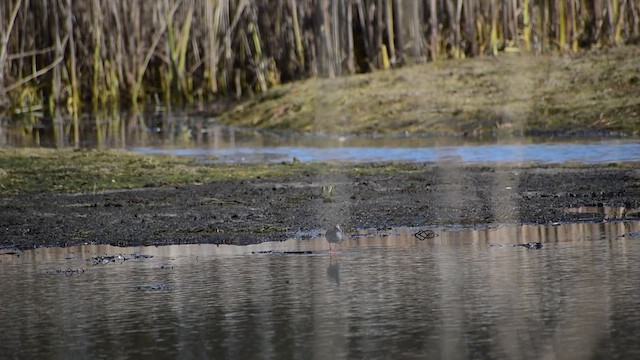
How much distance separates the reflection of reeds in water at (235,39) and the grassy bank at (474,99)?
1.19 m

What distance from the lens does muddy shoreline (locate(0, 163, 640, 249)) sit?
953 cm

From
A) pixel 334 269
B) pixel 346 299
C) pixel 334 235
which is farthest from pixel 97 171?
pixel 346 299

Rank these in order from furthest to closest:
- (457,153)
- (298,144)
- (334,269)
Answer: (298,144) → (457,153) → (334,269)

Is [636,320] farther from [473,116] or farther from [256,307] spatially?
[473,116]

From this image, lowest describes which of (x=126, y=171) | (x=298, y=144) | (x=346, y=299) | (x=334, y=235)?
(x=346, y=299)

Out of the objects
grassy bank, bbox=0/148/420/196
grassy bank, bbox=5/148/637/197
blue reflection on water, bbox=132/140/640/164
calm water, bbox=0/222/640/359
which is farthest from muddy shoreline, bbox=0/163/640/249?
blue reflection on water, bbox=132/140/640/164

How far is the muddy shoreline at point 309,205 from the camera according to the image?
31.3ft

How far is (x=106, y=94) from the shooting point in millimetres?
27109

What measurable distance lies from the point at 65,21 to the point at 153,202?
15911mm

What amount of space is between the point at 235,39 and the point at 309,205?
17531 millimetres

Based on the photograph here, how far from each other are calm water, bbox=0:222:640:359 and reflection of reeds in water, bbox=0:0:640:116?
46.5 ft

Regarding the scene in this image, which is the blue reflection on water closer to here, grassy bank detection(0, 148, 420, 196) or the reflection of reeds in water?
grassy bank detection(0, 148, 420, 196)

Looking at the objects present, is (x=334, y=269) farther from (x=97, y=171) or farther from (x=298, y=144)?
(x=298, y=144)

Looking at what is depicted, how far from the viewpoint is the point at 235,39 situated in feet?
92.0
